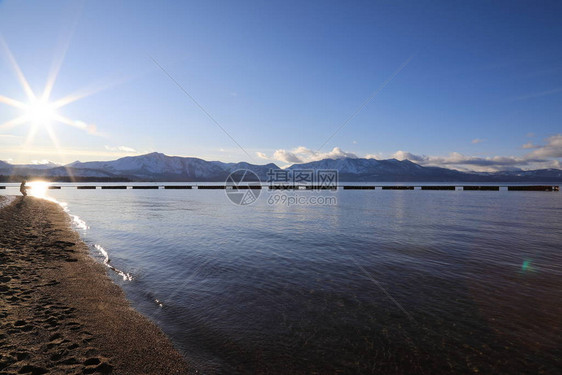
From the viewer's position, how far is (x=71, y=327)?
21.2ft

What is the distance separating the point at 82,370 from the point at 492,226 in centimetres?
3306

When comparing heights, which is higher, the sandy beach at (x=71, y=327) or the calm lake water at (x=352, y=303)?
the sandy beach at (x=71, y=327)

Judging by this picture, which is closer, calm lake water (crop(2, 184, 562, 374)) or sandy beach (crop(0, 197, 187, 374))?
sandy beach (crop(0, 197, 187, 374))

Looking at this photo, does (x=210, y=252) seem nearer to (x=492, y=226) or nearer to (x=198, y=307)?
(x=198, y=307)

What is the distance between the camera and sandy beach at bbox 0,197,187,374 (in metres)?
5.19

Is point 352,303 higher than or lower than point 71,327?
lower

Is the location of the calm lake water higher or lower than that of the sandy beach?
lower

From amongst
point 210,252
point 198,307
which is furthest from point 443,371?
point 210,252

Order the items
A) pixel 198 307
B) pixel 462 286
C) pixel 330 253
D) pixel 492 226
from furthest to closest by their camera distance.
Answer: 1. pixel 492 226
2. pixel 330 253
3. pixel 462 286
4. pixel 198 307

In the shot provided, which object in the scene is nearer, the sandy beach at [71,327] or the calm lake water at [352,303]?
the sandy beach at [71,327]

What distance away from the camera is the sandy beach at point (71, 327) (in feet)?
17.0

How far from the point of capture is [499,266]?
518 inches

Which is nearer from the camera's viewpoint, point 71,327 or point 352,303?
point 71,327

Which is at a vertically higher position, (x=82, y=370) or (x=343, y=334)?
(x=82, y=370)
